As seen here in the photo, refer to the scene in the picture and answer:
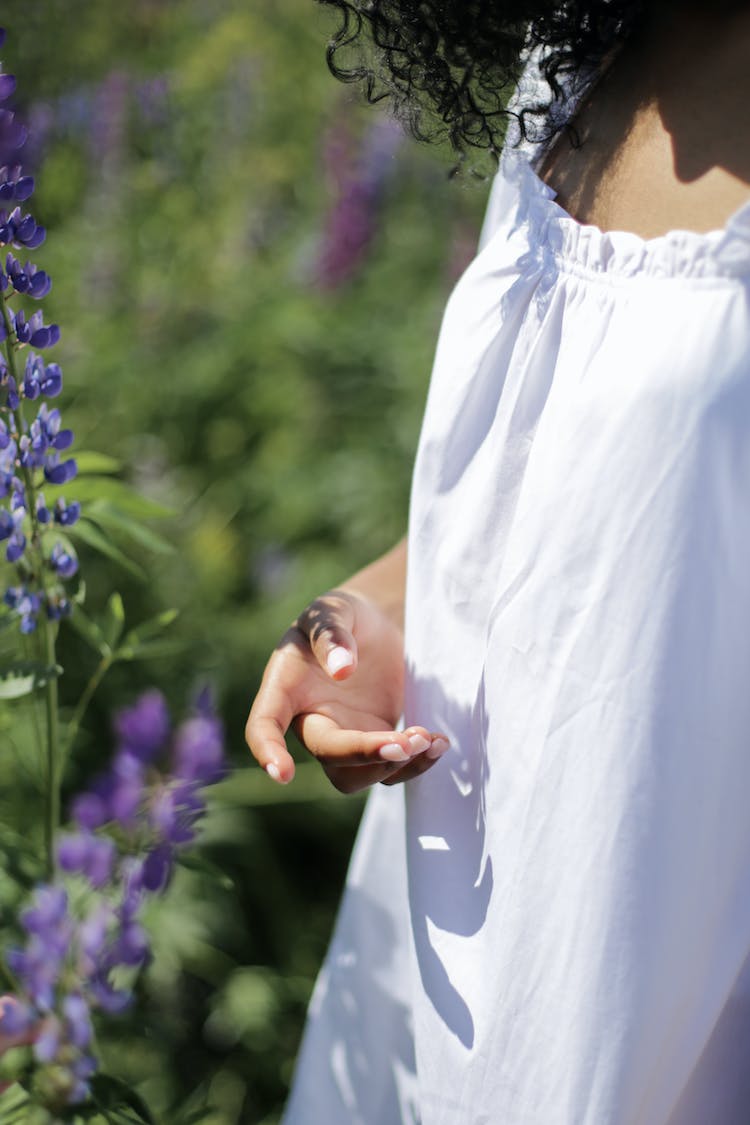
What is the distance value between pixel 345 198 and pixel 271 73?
0.95 metres

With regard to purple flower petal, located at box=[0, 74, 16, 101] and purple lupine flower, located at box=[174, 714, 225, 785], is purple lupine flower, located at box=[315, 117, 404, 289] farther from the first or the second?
purple flower petal, located at box=[0, 74, 16, 101]

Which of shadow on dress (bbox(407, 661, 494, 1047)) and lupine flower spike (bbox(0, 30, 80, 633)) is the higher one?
lupine flower spike (bbox(0, 30, 80, 633))

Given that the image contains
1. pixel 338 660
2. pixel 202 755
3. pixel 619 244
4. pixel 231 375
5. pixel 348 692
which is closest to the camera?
pixel 619 244

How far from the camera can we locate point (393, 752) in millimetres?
776

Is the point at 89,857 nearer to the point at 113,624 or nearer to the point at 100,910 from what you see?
the point at 100,910

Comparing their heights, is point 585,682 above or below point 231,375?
above

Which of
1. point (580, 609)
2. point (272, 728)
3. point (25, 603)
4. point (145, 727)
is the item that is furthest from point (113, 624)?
point (580, 609)

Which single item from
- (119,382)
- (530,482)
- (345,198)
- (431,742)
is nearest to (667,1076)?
(431,742)

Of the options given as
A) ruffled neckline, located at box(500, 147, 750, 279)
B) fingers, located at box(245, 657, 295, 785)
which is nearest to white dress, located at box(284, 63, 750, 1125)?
ruffled neckline, located at box(500, 147, 750, 279)

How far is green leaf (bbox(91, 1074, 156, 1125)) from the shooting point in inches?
38.4

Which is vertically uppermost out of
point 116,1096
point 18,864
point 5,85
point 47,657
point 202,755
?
point 5,85

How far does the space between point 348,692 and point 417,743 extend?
198 mm

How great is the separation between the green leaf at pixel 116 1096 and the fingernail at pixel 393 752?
431 millimetres

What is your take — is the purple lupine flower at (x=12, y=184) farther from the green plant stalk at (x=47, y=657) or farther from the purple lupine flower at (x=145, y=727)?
the purple lupine flower at (x=145, y=727)
